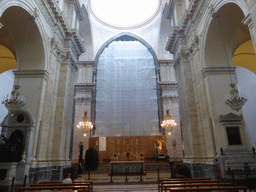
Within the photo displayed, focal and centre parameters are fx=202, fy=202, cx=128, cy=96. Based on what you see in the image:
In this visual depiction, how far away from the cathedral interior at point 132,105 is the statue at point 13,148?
0.03 m

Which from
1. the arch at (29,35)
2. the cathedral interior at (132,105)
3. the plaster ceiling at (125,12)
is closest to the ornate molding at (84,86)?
the cathedral interior at (132,105)

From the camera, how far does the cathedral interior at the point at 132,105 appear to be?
7625 millimetres

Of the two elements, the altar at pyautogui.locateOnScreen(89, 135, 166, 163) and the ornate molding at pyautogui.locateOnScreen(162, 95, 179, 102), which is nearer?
the altar at pyautogui.locateOnScreen(89, 135, 166, 163)

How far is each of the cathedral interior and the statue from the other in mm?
34

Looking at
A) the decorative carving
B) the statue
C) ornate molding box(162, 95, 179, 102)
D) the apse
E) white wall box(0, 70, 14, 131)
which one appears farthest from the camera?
ornate molding box(162, 95, 179, 102)

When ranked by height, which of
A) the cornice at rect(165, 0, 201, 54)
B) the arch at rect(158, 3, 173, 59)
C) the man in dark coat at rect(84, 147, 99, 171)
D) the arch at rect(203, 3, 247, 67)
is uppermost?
the arch at rect(158, 3, 173, 59)

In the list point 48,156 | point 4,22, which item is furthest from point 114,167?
point 4,22

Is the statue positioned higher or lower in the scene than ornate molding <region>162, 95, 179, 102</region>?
lower

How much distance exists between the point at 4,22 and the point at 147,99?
13.2 metres

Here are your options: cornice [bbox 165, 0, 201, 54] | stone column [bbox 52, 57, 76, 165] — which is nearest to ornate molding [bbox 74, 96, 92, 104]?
stone column [bbox 52, 57, 76, 165]

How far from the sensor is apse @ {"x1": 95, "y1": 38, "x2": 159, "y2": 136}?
18.1 m

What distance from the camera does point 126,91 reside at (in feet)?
64.1

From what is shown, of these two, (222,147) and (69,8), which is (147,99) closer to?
(69,8)

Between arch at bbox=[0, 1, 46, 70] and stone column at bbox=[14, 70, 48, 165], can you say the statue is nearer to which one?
stone column at bbox=[14, 70, 48, 165]
